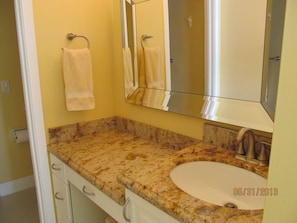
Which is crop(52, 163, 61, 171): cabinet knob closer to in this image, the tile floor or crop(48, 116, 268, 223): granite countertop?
crop(48, 116, 268, 223): granite countertop

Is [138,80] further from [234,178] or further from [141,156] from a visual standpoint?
Answer: [234,178]

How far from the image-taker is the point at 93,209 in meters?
1.77

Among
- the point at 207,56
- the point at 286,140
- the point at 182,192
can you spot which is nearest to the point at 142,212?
the point at 182,192

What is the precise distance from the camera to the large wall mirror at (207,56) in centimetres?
107

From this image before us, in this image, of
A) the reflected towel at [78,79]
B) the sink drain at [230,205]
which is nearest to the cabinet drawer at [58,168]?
the reflected towel at [78,79]

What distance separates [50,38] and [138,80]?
621 millimetres

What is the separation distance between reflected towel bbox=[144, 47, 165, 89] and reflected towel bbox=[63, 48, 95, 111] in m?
0.39

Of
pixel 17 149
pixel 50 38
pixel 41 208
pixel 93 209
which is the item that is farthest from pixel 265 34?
pixel 17 149

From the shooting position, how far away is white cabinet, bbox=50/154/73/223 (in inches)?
63.9

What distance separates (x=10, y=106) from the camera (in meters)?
2.66

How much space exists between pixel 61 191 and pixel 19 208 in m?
1.13

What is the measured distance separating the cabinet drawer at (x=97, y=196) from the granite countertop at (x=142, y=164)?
0.20 feet

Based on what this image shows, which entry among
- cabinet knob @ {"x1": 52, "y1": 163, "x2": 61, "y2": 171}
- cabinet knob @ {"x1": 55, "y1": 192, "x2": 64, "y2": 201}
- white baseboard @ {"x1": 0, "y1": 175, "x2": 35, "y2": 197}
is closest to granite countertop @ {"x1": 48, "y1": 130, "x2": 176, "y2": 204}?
cabinet knob @ {"x1": 52, "y1": 163, "x2": 61, "y2": 171}

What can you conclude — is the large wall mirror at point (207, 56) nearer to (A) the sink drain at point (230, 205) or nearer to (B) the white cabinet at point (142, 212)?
(A) the sink drain at point (230, 205)
